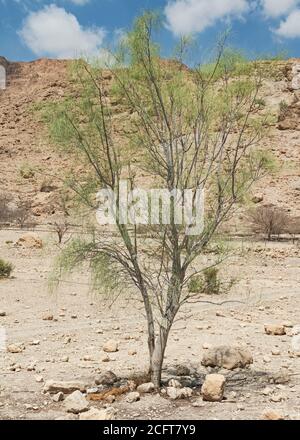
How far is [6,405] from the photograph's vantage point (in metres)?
6.01

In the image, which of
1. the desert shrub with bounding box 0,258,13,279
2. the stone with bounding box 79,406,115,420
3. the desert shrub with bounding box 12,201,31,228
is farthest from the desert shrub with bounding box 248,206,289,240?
the stone with bounding box 79,406,115,420

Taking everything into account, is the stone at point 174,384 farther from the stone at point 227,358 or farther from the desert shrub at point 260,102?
the desert shrub at point 260,102

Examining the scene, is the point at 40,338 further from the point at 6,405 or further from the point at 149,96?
the point at 149,96


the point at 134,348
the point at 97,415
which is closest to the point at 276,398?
the point at 97,415

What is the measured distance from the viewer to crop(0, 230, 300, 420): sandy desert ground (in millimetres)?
5918

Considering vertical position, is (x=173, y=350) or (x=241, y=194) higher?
(x=241, y=194)

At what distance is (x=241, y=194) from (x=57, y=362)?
Answer: 3.52 meters

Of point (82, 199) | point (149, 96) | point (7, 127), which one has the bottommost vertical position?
point (82, 199)

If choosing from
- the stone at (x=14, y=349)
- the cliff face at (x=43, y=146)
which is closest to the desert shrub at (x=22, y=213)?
the cliff face at (x=43, y=146)

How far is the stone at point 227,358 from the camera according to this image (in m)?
7.55

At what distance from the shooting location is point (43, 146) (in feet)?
202
